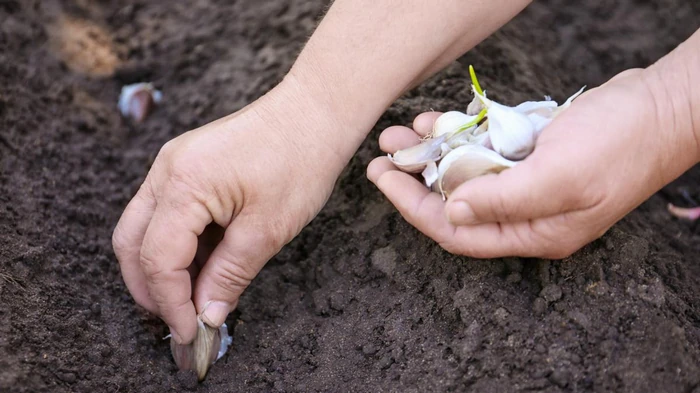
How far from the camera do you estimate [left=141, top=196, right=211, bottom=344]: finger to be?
1.39 meters

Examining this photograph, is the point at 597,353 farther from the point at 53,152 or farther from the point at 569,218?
the point at 53,152

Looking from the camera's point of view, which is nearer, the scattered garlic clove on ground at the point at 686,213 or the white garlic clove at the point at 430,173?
the white garlic clove at the point at 430,173

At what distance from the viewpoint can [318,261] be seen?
1704 mm

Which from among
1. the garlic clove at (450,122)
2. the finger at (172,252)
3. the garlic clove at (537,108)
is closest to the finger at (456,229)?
the garlic clove at (450,122)

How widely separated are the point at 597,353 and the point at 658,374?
10cm

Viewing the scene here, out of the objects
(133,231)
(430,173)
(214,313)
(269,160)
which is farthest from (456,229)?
(133,231)

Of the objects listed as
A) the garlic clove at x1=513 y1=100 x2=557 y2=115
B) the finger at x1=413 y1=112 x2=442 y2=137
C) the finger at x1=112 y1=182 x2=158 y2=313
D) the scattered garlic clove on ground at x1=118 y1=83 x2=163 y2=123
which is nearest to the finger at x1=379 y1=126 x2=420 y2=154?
the finger at x1=413 y1=112 x2=442 y2=137

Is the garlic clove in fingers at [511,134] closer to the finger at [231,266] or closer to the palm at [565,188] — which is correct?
the palm at [565,188]

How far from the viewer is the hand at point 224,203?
1.39 meters

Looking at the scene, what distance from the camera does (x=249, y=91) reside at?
2145mm

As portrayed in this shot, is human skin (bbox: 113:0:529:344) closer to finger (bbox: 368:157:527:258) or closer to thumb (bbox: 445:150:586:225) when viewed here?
finger (bbox: 368:157:527:258)

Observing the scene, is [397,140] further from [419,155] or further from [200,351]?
[200,351]

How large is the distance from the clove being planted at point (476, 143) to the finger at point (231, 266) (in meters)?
0.32

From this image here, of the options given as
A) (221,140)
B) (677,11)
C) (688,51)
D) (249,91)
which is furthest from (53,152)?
(677,11)
